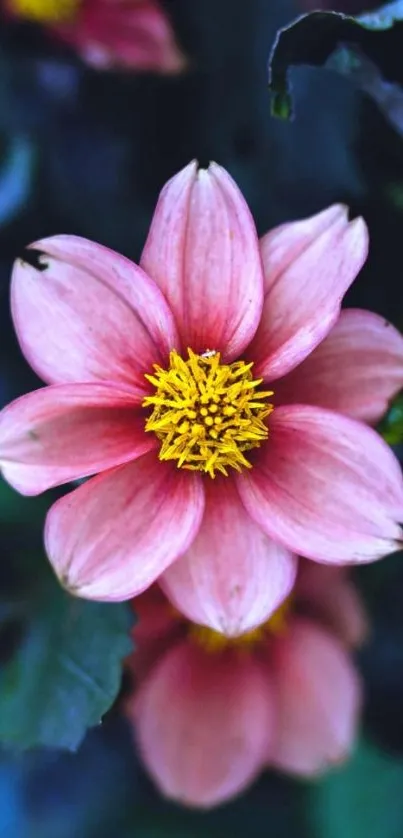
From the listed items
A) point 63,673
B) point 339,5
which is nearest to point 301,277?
point 63,673

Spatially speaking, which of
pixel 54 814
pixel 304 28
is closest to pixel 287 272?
pixel 304 28

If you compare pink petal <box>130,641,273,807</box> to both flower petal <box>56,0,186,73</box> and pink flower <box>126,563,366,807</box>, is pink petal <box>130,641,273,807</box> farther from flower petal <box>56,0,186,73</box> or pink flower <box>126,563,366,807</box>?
flower petal <box>56,0,186,73</box>

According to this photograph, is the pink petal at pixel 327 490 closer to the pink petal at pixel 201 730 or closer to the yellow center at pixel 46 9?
the pink petal at pixel 201 730

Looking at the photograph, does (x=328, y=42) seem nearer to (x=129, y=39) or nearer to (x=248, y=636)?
(x=129, y=39)

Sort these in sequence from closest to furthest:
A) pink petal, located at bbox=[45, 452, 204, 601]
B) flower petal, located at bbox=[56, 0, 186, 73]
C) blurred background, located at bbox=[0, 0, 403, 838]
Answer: pink petal, located at bbox=[45, 452, 204, 601]
blurred background, located at bbox=[0, 0, 403, 838]
flower petal, located at bbox=[56, 0, 186, 73]

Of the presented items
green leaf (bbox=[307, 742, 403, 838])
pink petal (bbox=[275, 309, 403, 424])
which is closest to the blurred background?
green leaf (bbox=[307, 742, 403, 838])

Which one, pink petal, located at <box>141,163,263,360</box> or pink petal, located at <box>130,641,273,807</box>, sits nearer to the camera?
pink petal, located at <box>141,163,263,360</box>
